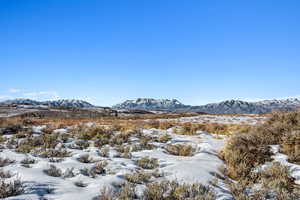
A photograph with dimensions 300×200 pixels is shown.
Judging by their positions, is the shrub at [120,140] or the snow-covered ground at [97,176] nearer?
the snow-covered ground at [97,176]

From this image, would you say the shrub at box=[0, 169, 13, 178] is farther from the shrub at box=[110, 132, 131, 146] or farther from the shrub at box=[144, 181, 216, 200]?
the shrub at box=[110, 132, 131, 146]

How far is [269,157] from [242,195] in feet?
9.04

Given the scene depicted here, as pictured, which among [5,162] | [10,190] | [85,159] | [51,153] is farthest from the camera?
[51,153]

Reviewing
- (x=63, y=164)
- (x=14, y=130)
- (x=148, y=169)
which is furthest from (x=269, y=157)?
(x=14, y=130)

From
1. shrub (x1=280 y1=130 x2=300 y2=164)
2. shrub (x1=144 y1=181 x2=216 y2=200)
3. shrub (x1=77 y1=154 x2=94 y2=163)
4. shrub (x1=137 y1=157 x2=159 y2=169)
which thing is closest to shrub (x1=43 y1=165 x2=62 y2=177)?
shrub (x1=77 y1=154 x2=94 y2=163)

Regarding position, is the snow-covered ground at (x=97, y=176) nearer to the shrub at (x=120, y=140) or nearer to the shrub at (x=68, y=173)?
the shrub at (x=68, y=173)

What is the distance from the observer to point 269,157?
5562 millimetres

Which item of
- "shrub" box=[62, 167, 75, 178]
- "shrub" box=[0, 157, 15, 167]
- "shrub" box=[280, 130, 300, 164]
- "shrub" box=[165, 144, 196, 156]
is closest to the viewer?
"shrub" box=[62, 167, 75, 178]

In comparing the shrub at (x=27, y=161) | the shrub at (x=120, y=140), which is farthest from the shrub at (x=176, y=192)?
the shrub at (x=120, y=140)

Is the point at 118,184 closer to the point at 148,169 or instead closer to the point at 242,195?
the point at 148,169

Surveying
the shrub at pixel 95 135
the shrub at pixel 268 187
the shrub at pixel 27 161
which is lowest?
the shrub at pixel 268 187

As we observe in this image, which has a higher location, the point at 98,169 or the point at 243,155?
the point at 243,155

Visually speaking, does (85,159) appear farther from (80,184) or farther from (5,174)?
(5,174)

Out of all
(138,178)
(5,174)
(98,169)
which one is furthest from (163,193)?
(5,174)
